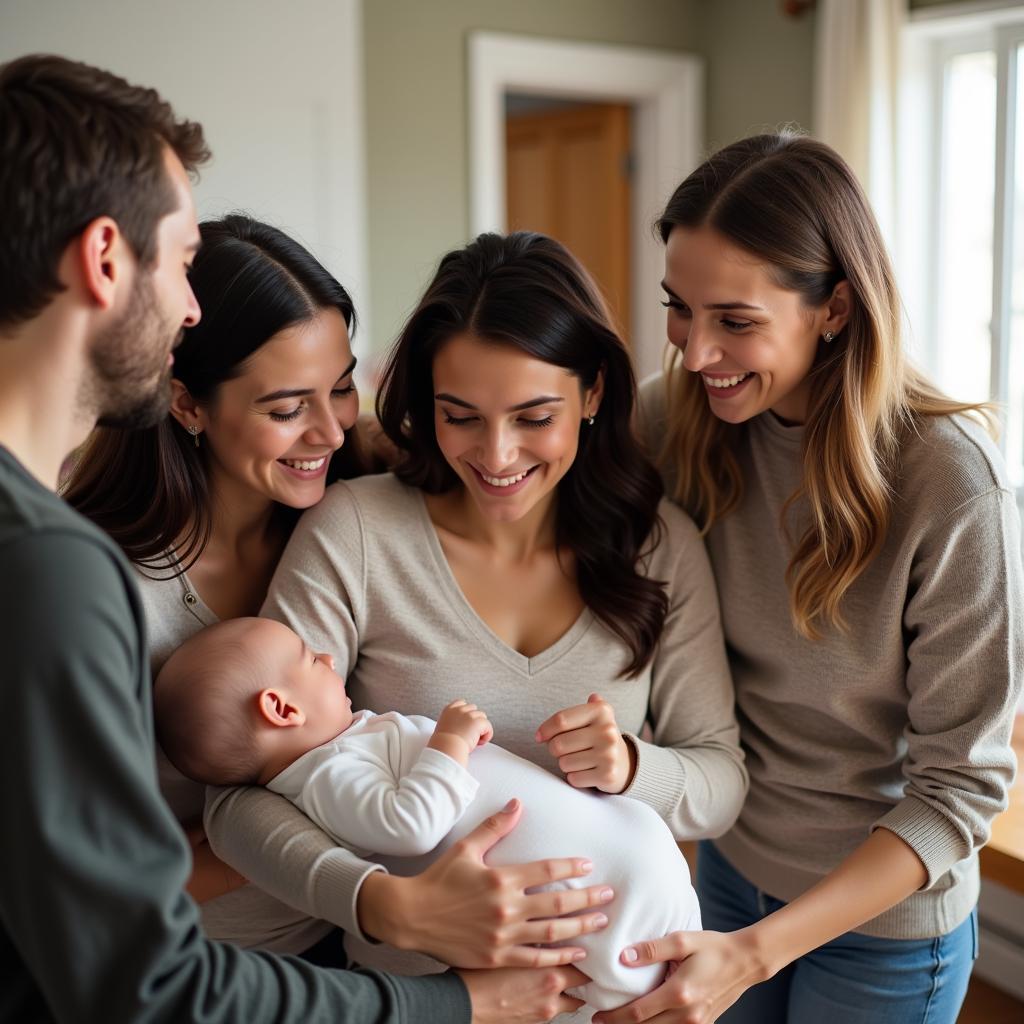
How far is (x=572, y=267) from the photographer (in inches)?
66.7

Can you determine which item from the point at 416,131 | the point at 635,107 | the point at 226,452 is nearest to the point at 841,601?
the point at 226,452

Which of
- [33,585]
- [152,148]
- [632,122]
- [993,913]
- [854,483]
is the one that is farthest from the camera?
[632,122]

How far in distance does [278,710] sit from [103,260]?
714mm

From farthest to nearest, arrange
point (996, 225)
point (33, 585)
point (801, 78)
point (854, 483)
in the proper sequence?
1. point (801, 78)
2. point (996, 225)
3. point (854, 483)
4. point (33, 585)

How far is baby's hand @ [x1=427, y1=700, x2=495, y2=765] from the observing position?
56.7 inches

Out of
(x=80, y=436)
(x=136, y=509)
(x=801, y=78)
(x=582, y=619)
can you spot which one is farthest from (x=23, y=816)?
(x=801, y=78)

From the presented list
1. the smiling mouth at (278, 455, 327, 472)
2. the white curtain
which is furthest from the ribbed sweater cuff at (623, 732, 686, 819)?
the white curtain

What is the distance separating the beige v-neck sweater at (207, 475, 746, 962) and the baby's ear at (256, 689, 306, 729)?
0.33 feet

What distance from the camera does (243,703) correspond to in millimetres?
1519

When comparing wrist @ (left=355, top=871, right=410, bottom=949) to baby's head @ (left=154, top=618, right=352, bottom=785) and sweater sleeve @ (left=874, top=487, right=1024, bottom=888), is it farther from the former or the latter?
sweater sleeve @ (left=874, top=487, right=1024, bottom=888)

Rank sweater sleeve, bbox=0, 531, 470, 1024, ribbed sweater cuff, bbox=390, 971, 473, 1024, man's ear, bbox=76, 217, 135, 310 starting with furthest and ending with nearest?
ribbed sweater cuff, bbox=390, 971, 473, 1024 < man's ear, bbox=76, 217, 135, 310 < sweater sleeve, bbox=0, 531, 470, 1024

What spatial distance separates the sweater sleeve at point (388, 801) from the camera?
1.40m

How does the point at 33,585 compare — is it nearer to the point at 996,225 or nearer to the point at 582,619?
the point at 582,619

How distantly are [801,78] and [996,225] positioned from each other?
1.29m
